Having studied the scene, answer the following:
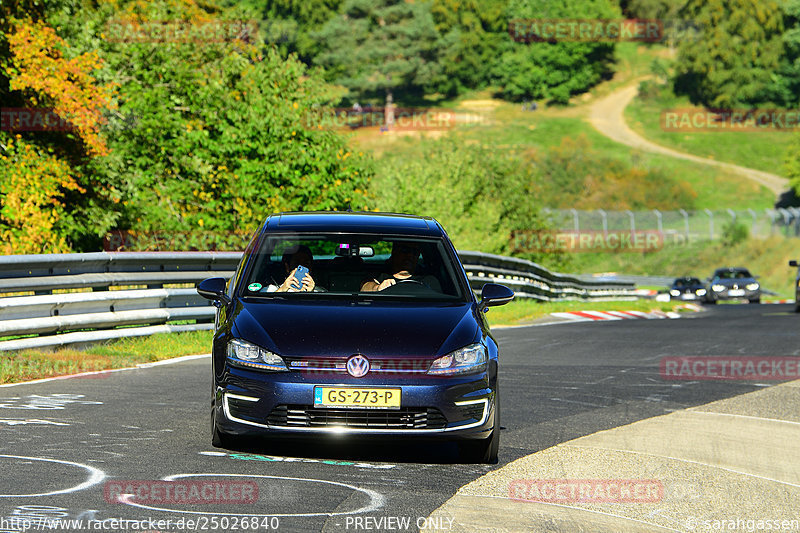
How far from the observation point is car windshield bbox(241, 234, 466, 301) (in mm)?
7934

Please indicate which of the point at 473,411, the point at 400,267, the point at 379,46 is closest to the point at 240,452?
the point at 473,411

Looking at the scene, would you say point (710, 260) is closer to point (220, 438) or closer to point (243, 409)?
point (220, 438)

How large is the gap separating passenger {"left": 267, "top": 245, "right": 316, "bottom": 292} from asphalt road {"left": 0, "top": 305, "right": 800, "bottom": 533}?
101 centimetres

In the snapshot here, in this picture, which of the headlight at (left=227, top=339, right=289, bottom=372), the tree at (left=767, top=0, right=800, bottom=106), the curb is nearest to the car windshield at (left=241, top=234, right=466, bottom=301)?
the headlight at (left=227, top=339, right=289, bottom=372)

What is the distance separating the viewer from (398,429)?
6898 millimetres

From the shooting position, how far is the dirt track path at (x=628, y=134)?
108 meters

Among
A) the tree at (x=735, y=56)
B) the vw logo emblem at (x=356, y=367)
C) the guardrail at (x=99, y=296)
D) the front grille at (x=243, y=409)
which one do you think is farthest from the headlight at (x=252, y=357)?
the tree at (x=735, y=56)

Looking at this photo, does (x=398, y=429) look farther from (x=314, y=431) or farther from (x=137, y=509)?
(x=137, y=509)

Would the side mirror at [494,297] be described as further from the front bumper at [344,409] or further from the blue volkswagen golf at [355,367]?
the front bumper at [344,409]

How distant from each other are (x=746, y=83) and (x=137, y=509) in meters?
129

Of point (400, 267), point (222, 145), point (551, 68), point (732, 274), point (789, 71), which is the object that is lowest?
point (551, 68)

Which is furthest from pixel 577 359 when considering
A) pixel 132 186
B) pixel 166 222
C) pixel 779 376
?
pixel 166 222

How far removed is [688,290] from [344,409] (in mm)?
44691

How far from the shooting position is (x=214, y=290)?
8.08 metres
